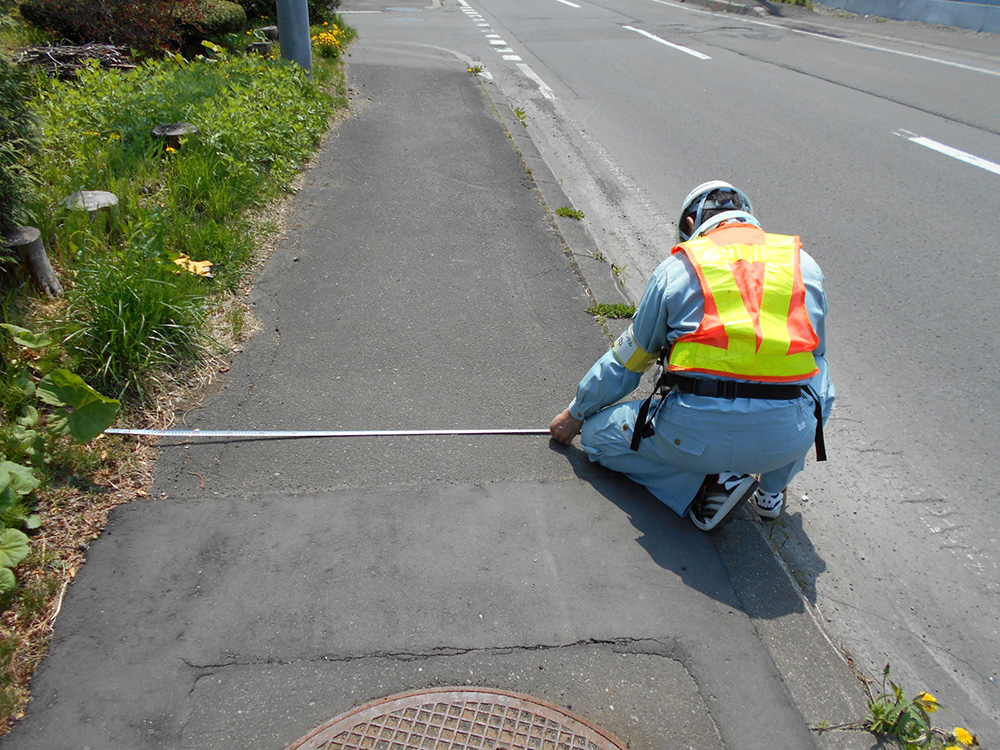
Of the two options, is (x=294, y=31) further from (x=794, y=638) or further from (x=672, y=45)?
(x=672, y=45)

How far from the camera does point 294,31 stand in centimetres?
858

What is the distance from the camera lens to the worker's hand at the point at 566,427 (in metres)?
3.42

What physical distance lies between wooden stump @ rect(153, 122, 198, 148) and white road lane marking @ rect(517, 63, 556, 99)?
5993mm

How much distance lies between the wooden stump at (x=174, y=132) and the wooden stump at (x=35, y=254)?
2295mm

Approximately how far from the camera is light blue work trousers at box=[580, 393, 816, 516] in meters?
2.79

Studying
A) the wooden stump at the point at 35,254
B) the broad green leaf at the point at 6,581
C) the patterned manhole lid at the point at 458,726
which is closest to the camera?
the patterned manhole lid at the point at 458,726

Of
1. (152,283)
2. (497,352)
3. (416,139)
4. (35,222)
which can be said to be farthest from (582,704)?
(416,139)

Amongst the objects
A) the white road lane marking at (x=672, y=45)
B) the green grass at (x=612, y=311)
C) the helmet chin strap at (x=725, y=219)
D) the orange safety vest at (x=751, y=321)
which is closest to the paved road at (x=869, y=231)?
the white road lane marking at (x=672, y=45)

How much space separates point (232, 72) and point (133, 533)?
22.2 feet

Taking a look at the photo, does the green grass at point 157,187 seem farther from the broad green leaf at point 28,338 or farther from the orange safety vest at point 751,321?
the orange safety vest at point 751,321

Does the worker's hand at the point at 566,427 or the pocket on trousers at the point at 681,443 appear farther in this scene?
the worker's hand at the point at 566,427

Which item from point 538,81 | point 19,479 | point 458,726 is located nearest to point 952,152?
point 538,81

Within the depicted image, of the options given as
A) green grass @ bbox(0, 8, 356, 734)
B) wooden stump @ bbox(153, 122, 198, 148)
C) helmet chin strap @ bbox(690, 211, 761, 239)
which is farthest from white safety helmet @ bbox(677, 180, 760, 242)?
wooden stump @ bbox(153, 122, 198, 148)

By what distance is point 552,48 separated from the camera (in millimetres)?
14688
